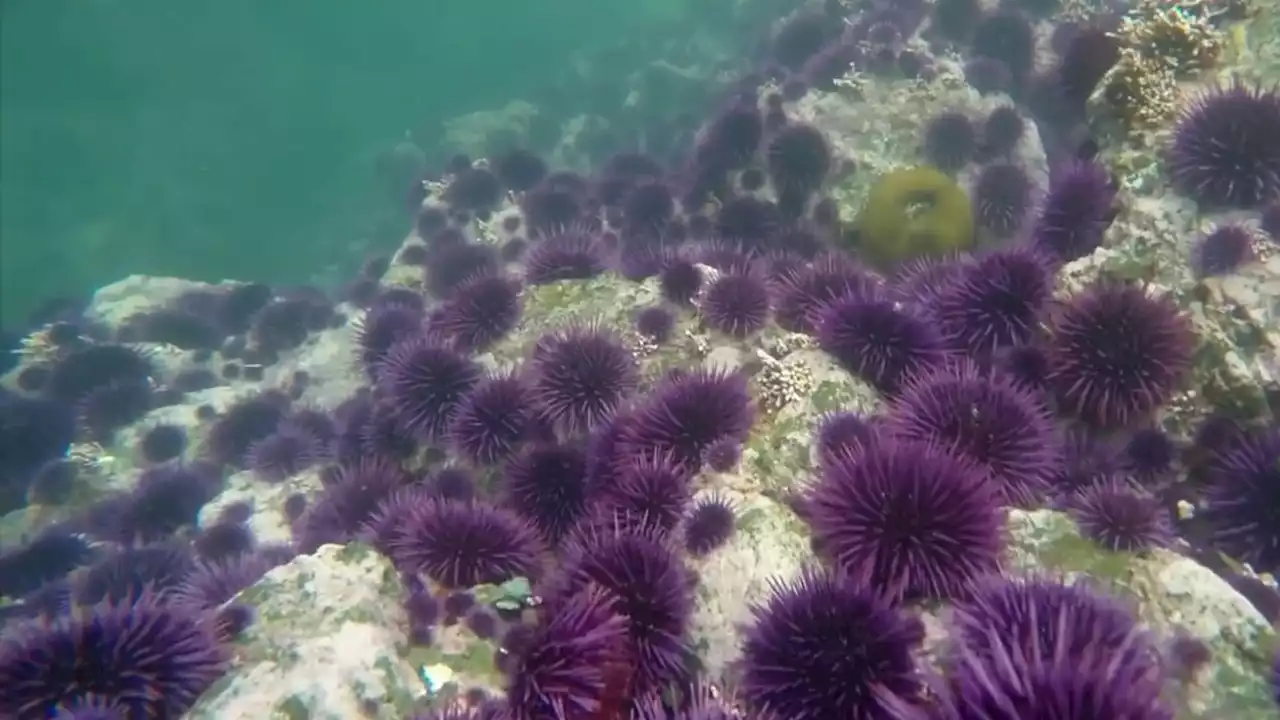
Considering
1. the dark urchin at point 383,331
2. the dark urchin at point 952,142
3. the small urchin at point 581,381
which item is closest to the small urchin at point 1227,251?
the small urchin at point 581,381

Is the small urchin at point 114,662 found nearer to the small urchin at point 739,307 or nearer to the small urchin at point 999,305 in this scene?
the small urchin at point 739,307

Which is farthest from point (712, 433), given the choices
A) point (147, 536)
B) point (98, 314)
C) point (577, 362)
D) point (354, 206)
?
point (354, 206)

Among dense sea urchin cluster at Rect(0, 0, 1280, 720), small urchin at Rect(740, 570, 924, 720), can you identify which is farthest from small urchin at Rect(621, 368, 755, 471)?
small urchin at Rect(740, 570, 924, 720)

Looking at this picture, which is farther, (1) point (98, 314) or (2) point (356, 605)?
(1) point (98, 314)

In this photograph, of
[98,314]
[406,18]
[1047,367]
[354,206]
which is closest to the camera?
[1047,367]

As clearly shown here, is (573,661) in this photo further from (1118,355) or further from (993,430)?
(1118,355)

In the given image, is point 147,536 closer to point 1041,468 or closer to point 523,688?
point 523,688

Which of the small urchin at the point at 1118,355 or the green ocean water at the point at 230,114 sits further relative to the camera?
the green ocean water at the point at 230,114
